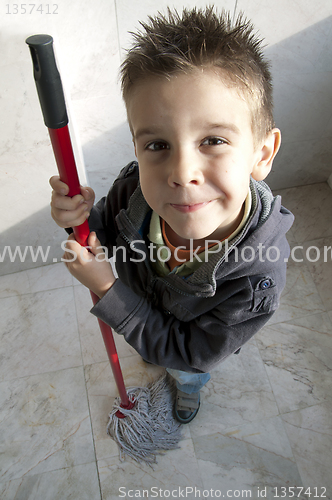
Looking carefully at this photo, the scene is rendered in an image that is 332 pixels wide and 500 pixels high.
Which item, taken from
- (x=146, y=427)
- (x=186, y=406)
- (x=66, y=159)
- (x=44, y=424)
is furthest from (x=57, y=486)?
(x=66, y=159)

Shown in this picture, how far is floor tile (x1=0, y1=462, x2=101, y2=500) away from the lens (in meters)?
1.01

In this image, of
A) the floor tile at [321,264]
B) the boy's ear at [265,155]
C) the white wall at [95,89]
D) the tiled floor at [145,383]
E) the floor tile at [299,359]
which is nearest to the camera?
the boy's ear at [265,155]

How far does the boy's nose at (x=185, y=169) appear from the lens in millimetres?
496

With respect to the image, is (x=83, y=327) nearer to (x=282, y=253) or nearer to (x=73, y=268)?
(x=73, y=268)

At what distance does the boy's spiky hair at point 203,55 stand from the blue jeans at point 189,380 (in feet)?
2.12

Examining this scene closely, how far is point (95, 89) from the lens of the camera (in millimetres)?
1105

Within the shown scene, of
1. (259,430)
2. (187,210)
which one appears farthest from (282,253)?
(259,430)

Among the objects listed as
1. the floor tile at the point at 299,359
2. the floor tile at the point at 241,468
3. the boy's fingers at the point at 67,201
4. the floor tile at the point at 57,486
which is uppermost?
the boy's fingers at the point at 67,201

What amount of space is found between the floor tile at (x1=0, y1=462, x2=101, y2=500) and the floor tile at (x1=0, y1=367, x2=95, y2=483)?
14 millimetres

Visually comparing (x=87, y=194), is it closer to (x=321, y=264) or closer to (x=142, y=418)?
(x=142, y=418)

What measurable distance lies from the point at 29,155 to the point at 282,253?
2.45 feet

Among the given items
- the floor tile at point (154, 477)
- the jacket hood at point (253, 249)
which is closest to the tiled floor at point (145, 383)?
the floor tile at point (154, 477)

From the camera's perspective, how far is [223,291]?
673 millimetres

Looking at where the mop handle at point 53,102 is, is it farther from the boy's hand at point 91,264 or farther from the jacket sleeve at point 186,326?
the jacket sleeve at point 186,326
